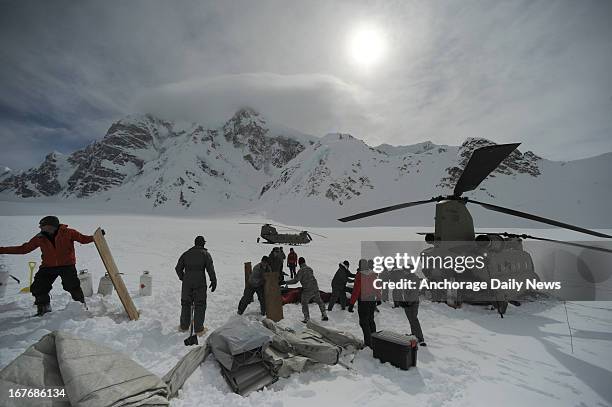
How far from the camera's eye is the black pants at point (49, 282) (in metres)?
5.80

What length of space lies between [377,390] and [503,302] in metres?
5.87

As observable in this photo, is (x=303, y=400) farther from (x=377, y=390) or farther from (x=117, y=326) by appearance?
(x=117, y=326)

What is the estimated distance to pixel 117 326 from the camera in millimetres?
5809

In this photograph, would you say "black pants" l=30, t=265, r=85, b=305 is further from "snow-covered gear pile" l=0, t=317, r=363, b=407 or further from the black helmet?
"snow-covered gear pile" l=0, t=317, r=363, b=407

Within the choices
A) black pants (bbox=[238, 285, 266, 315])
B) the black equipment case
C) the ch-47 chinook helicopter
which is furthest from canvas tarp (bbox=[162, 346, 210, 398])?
the ch-47 chinook helicopter

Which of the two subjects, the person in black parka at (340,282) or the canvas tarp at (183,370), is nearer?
the canvas tarp at (183,370)

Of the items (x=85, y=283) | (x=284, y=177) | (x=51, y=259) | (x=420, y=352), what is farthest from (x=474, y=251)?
(x=284, y=177)

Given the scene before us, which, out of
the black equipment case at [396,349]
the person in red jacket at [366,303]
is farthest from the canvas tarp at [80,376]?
the person in red jacket at [366,303]

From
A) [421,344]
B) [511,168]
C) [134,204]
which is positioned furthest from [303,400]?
[134,204]

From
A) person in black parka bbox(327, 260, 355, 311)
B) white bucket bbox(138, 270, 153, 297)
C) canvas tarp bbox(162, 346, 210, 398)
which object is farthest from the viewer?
white bucket bbox(138, 270, 153, 297)

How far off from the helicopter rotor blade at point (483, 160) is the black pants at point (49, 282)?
337 inches

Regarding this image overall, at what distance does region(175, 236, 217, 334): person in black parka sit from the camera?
20.2ft

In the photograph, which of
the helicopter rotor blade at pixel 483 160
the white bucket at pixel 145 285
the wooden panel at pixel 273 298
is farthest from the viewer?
the white bucket at pixel 145 285

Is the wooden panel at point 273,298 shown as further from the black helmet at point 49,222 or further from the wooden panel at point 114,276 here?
the black helmet at point 49,222
